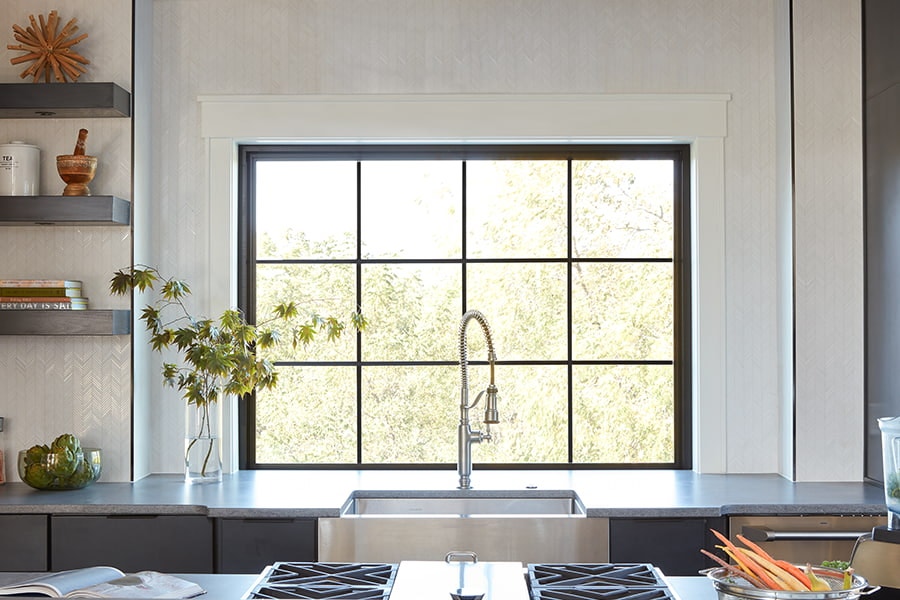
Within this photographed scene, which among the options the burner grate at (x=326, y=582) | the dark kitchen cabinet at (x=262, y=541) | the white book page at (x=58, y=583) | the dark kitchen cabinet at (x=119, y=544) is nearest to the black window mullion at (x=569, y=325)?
the dark kitchen cabinet at (x=262, y=541)

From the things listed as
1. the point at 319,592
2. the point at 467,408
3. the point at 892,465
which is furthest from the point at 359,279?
the point at 892,465

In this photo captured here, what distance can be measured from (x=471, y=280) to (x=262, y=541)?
4.38 ft

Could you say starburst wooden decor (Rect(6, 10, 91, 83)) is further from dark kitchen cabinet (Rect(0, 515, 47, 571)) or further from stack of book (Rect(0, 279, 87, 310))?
dark kitchen cabinet (Rect(0, 515, 47, 571))

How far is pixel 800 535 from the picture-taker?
9.47ft

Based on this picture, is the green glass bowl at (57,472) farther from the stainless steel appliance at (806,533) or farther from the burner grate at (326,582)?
the stainless steel appliance at (806,533)

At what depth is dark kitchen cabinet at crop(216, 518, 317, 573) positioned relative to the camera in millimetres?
2949

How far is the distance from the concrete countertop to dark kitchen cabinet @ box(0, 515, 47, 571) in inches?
1.5

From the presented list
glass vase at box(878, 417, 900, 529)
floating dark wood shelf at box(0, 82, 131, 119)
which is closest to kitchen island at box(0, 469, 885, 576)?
glass vase at box(878, 417, 900, 529)

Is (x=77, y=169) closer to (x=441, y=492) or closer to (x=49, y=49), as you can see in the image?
(x=49, y=49)

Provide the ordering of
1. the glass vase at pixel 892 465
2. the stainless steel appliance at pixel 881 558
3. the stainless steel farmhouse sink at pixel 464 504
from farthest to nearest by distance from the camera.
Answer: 1. the stainless steel farmhouse sink at pixel 464 504
2. the glass vase at pixel 892 465
3. the stainless steel appliance at pixel 881 558

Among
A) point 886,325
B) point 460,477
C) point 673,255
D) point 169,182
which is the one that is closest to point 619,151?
point 673,255

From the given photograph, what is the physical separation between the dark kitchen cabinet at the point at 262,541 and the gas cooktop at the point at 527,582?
29.9 inches

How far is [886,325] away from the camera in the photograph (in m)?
3.30

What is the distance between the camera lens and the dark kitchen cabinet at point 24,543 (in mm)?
2959
